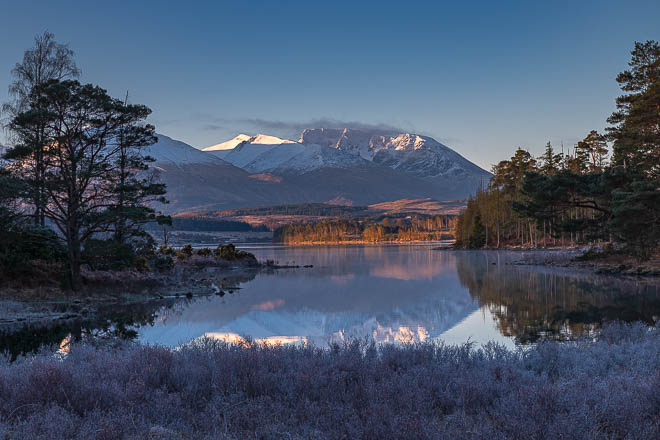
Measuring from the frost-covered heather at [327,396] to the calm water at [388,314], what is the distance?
221 inches

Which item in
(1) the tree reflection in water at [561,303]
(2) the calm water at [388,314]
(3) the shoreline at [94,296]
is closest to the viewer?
(2) the calm water at [388,314]

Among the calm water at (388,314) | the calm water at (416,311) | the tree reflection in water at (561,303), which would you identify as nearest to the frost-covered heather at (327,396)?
the calm water at (416,311)

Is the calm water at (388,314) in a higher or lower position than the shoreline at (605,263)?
lower

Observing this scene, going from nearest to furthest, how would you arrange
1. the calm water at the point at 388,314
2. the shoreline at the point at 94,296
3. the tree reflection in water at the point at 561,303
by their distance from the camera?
the calm water at the point at 388,314 < the tree reflection in water at the point at 561,303 < the shoreline at the point at 94,296

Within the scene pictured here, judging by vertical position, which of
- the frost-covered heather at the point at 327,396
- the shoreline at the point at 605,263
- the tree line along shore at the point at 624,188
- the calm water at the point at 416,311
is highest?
the tree line along shore at the point at 624,188

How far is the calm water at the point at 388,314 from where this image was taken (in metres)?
14.2

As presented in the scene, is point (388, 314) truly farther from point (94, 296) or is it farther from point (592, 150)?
point (592, 150)

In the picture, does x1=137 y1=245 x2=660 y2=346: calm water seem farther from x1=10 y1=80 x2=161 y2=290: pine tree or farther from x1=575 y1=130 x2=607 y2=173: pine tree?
x1=575 y1=130 x2=607 y2=173: pine tree

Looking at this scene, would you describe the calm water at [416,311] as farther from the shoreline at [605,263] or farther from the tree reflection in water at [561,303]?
the shoreline at [605,263]

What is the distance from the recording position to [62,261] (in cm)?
2430

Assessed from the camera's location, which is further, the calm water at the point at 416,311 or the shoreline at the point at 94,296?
the shoreline at the point at 94,296

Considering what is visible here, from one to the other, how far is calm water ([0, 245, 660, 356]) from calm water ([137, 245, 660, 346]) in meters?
0.03

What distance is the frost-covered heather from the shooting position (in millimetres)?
4730

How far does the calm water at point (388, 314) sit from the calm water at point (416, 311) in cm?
3
